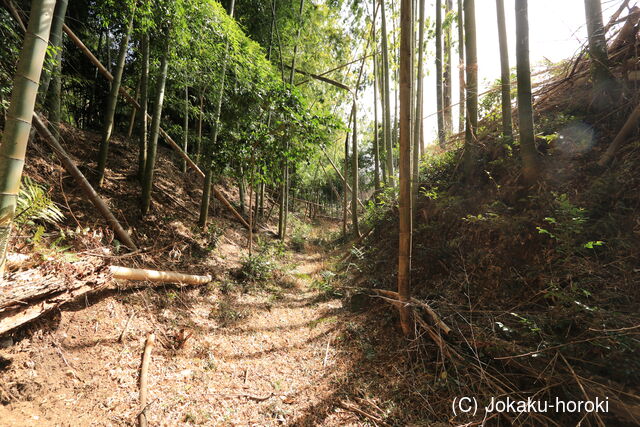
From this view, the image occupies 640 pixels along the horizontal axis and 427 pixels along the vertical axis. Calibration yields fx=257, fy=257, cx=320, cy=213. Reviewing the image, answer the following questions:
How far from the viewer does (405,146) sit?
2674 millimetres

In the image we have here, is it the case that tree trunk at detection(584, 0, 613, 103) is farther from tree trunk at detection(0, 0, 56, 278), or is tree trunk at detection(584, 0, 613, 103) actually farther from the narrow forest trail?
tree trunk at detection(0, 0, 56, 278)

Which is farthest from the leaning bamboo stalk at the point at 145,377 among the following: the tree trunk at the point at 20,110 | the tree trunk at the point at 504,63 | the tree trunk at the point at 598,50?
the tree trunk at the point at 598,50

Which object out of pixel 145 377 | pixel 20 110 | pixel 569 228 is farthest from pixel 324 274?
pixel 20 110

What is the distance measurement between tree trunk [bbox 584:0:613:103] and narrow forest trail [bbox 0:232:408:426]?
4621mm

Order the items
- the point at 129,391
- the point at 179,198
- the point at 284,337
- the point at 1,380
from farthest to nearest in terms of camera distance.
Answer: the point at 179,198 < the point at 284,337 < the point at 129,391 < the point at 1,380

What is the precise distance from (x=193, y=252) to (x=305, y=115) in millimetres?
3332

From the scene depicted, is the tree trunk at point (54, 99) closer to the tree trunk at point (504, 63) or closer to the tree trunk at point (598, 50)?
the tree trunk at point (504, 63)

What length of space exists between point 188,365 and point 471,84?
220 inches

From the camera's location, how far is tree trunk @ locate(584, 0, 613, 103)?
338 cm

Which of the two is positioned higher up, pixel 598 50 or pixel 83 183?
pixel 598 50

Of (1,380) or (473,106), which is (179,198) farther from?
(473,106)

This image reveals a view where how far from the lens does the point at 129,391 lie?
2.23 metres

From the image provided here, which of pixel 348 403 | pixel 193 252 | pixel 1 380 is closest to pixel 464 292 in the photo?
pixel 348 403

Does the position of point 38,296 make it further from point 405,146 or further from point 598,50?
point 598,50
